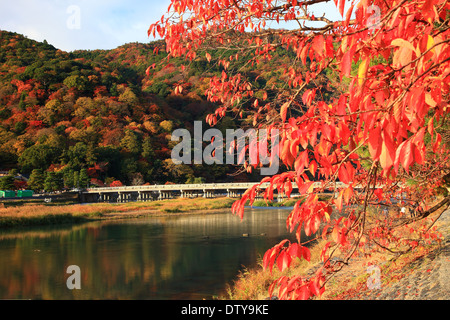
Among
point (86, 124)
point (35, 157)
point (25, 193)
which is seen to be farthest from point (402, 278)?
point (86, 124)

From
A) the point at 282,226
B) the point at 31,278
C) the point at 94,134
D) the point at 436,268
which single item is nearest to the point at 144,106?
the point at 94,134

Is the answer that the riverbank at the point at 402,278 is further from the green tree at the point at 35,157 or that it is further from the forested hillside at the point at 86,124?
the green tree at the point at 35,157

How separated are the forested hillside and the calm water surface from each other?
20.1m

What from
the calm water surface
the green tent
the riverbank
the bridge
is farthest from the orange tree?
the green tent

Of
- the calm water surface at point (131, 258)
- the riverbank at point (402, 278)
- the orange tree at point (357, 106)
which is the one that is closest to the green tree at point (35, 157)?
the calm water surface at point (131, 258)

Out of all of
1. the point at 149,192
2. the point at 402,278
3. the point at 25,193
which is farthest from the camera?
the point at 149,192

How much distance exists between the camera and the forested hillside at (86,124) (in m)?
44.6

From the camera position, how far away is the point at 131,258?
15.2 meters

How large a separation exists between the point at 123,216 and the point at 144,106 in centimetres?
3210

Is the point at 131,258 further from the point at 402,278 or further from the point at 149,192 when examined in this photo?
the point at 149,192

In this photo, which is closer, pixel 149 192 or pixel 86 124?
pixel 149 192

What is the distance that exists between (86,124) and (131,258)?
40618 mm

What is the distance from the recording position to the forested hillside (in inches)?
1756
